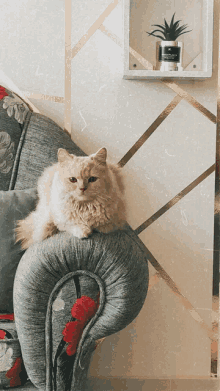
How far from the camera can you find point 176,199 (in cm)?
161

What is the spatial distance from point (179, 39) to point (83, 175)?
0.92m

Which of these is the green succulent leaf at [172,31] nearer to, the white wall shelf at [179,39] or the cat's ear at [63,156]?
the white wall shelf at [179,39]

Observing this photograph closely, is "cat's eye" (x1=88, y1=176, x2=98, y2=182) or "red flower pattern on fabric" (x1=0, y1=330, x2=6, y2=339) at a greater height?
"cat's eye" (x1=88, y1=176, x2=98, y2=182)

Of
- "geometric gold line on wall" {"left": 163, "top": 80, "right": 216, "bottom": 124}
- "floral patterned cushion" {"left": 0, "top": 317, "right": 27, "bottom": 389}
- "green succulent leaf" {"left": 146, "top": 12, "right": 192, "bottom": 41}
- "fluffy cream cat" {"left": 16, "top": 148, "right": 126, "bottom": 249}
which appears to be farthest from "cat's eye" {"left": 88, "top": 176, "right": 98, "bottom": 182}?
"green succulent leaf" {"left": 146, "top": 12, "right": 192, "bottom": 41}

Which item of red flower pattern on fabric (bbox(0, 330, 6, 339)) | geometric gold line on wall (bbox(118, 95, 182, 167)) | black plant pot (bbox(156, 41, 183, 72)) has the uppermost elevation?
black plant pot (bbox(156, 41, 183, 72))

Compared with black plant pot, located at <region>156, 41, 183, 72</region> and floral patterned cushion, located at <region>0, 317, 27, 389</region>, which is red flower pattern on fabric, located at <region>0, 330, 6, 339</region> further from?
black plant pot, located at <region>156, 41, 183, 72</region>

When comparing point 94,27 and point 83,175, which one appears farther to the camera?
point 94,27

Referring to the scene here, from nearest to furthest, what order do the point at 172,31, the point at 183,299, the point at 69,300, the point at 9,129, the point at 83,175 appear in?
the point at 69,300
the point at 83,175
the point at 9,129
the point at 172,31
the point at 183,299

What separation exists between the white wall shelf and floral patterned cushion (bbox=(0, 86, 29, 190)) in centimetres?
50

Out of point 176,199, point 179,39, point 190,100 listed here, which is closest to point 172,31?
point 179,39

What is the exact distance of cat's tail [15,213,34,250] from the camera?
43.8 inches

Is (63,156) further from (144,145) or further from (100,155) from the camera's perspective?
(144,145)

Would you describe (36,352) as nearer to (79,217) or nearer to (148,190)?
(79,217)

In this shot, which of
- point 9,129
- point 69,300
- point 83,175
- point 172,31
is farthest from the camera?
point 172,31
